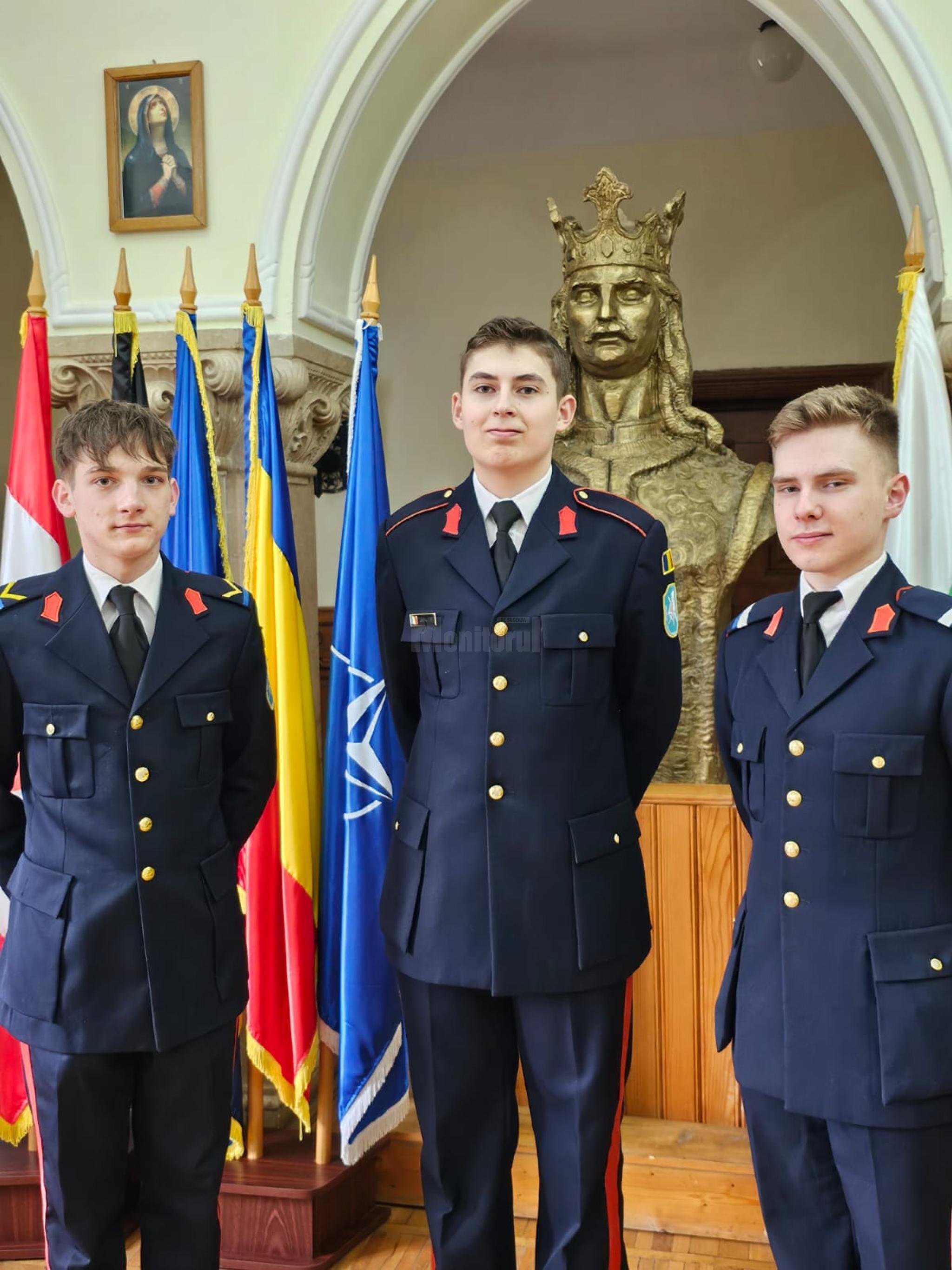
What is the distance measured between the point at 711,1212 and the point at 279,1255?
0.84 m

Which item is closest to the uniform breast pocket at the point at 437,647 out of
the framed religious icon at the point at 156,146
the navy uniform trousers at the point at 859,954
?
the navy uniform trousers at the point at 859,954

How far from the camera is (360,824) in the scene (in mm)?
2449

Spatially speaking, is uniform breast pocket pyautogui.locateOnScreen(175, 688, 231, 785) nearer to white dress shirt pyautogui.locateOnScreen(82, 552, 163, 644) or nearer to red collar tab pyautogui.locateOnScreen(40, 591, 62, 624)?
white dress shirt pyautogui.locateOnScreen(82, 552, 163, 644)

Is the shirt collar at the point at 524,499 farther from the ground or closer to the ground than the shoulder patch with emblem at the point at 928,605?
farther from the ground

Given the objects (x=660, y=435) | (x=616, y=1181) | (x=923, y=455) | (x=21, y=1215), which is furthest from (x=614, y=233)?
(x=21, y=1215)

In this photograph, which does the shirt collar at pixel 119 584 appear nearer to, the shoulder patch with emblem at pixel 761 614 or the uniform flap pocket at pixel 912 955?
the shoulder patch with emblem at pixel 761 614

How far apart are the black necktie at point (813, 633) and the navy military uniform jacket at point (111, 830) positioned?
836mm

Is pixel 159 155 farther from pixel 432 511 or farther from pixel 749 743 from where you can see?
pixel 749 743

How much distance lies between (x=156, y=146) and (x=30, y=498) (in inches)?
34.5

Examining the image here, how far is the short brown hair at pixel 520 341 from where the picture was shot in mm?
1867

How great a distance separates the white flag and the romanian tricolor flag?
3.88 ft

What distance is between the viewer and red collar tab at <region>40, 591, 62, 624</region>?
182 centimetres

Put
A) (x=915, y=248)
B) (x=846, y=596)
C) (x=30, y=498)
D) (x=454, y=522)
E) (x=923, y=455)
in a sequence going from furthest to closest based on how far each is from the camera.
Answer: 1. (x=30, y=498)
2. (x=923, y=455)
3. (x=915, y=248)
4. (x=454, y=522)
5. (x=846, y=596)

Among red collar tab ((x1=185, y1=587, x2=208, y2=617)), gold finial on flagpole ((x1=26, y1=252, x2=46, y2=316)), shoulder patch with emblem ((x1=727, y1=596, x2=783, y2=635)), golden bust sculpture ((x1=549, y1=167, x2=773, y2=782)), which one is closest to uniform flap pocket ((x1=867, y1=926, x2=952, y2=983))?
shoulder patch with emblem ((x1=727, y1=596, x2=783, y2=635))
